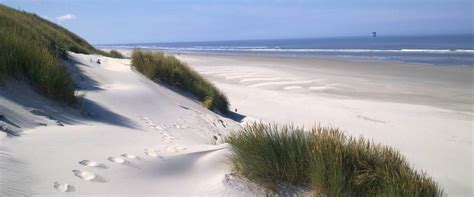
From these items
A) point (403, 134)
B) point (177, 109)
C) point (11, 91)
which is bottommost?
point (403, 134)

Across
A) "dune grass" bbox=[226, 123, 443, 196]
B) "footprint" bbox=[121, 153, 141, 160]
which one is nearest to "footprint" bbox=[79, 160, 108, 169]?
"footprint" bbox=[121, 153, 141, 160]

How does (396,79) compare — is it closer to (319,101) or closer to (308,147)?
(319,101)

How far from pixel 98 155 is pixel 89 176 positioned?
0.54 m

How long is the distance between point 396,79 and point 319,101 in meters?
7.88

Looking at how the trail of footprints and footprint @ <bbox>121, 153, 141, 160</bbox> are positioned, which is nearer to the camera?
the trail of footprints

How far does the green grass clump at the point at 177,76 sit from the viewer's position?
1073 cm

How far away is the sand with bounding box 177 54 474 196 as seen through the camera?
23.6ft

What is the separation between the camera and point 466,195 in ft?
17.0

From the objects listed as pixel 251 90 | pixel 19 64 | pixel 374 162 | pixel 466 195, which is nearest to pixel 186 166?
pixel 374 162

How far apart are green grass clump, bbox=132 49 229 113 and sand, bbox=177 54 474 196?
3.32ft

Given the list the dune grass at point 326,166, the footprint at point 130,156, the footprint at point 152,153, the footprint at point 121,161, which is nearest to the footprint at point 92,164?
the footprint at point 121,161

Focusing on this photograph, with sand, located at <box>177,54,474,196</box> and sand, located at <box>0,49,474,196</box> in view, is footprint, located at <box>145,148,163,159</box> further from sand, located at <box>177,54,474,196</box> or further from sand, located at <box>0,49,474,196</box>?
sand, located at <box>177,54,474,196</box>

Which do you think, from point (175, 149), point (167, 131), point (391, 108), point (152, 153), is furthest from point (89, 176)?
point (391, 108)

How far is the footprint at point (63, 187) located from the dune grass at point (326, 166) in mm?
1516
